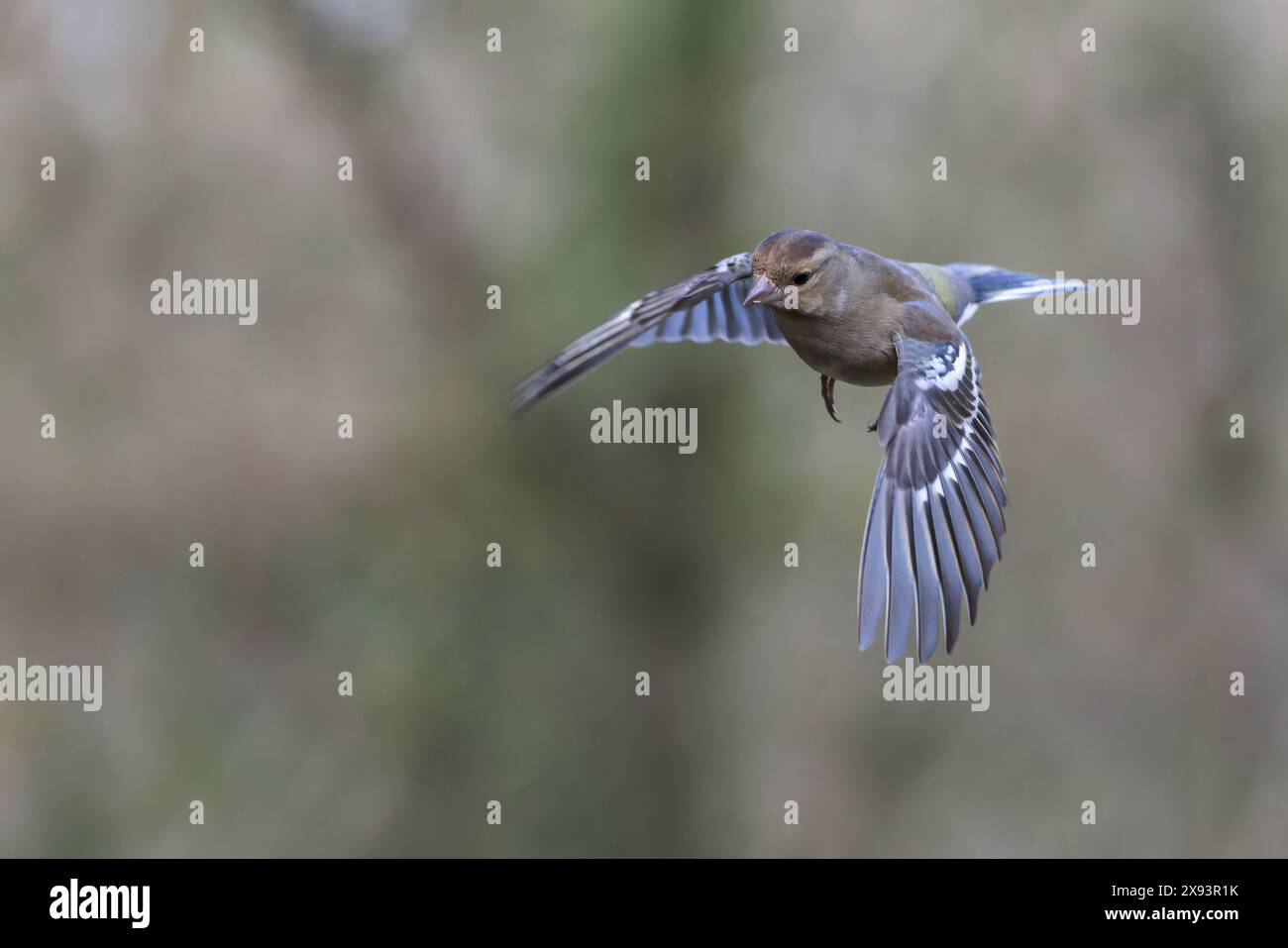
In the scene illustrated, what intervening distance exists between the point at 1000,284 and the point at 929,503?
181 cm

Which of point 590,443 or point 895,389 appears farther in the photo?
point 590,443

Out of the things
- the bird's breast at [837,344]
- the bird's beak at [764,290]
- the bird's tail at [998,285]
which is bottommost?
the bird's breast at [837,344]

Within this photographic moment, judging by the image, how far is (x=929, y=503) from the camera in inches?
152

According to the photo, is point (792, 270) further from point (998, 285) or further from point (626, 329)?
point (998, 285)

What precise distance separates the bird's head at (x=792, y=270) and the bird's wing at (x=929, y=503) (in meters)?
0.40

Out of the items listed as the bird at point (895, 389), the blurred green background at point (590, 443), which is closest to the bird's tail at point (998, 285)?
the bird at point (895, 389)

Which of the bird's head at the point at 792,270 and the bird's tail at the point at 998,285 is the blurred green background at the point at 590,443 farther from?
the bird's head at the point at 792,270

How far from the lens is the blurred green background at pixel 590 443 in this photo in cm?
1086

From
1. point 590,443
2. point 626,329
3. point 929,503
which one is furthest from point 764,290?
point 590,443

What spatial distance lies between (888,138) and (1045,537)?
11.6 ft

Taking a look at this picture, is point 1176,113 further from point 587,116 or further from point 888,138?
point 587,116

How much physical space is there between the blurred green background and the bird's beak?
7.29m

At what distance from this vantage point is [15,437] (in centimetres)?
1136
